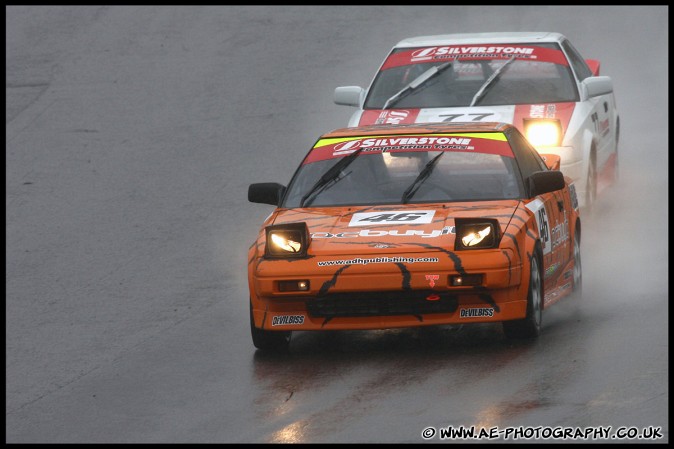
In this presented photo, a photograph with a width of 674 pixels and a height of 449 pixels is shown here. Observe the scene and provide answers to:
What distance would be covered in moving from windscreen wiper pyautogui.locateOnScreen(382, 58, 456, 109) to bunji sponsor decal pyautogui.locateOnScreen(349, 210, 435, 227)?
15.3 ft

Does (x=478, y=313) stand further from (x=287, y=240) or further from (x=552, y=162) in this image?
(x=552, y=162)

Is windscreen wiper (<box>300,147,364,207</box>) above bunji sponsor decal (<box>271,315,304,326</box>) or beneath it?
above

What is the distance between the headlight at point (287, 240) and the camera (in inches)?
352

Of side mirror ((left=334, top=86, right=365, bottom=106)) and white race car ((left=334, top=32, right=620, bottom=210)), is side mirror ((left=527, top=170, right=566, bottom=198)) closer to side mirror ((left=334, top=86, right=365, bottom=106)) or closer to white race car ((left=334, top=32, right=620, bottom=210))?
white race car ((left=334, top=32, right=620, bottom=210))

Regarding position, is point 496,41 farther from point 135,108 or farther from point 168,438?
point 168,438

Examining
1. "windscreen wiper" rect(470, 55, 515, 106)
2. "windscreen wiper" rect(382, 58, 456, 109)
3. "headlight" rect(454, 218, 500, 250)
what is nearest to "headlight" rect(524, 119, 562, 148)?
"windscreen wiper" rect(470, 55, 515, 106)

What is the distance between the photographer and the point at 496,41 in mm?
14609

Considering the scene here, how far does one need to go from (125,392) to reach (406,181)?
2.44 m

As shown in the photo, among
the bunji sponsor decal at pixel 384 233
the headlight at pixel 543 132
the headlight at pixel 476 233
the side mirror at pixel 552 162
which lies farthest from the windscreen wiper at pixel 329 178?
the headlight at pixel 543 132

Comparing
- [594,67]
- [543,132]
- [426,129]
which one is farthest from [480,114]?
[594,67]

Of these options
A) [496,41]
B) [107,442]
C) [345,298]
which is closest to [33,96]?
[496,41]

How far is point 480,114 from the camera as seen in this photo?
1332cm

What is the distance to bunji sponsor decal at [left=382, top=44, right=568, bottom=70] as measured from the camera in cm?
1431

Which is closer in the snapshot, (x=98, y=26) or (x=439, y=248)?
(x=439, y=248)
